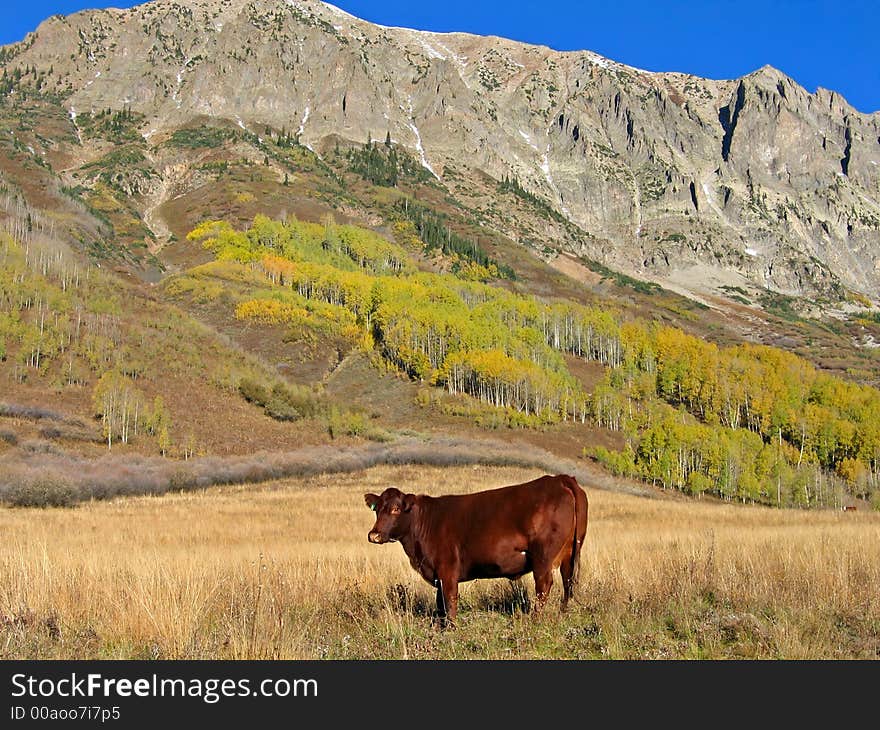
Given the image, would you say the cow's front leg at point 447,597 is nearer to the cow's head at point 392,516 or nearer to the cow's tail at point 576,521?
the cow's head at point 392,516

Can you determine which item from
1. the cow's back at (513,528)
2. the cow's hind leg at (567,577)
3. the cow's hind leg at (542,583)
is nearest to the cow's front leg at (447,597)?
the cow's back at (513,528)

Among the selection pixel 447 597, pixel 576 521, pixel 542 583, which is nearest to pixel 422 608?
pixel 447 597

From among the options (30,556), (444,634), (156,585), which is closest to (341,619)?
(444,634)

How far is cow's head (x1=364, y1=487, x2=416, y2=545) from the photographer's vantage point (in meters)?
8.00

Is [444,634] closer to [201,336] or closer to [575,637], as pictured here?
[575,637]

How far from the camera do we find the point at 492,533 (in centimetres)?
767

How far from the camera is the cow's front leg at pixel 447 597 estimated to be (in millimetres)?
7480

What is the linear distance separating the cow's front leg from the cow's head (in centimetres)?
74

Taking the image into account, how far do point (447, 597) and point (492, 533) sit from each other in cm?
89

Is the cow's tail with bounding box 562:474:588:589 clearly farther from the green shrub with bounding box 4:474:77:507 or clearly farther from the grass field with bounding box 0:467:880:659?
the green shrub with bounding box 4:474:77:507

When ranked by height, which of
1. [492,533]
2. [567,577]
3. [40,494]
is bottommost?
[40,494]

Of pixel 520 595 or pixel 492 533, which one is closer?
pixel 492 533

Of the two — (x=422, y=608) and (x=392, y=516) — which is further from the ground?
(x=392, y=516)

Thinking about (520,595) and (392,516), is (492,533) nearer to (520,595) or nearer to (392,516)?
(392,516)
